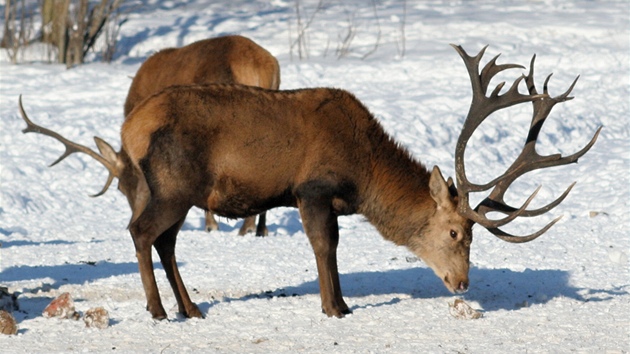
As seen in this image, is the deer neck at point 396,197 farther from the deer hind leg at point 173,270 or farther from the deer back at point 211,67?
the deer back at point 211,67

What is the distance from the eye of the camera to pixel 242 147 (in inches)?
307

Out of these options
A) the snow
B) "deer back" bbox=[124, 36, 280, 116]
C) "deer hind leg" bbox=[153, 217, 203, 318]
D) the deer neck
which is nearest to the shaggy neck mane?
the deer neck

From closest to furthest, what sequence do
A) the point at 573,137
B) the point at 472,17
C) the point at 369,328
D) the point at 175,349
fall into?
the point at 175,349, the point at 369,328, the point at 573,137, the point at 472,17

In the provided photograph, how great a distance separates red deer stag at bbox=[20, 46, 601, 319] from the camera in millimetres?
7598

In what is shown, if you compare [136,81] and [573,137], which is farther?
[573,137]

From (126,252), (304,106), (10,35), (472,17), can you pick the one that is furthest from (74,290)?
(472,17)

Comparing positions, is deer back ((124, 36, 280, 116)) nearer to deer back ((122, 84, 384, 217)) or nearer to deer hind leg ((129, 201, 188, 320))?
deer back ((122, 84, 384, 217))

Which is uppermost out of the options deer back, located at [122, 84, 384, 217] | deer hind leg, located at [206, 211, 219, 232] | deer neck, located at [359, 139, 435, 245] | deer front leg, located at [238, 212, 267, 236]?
deer back, located at [122, 84, 384, 217]

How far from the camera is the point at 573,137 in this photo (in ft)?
51.4

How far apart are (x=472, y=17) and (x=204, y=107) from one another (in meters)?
15.6

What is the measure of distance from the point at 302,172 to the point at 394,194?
2.46 feet

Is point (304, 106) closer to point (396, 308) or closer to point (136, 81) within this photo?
point (396, 308)

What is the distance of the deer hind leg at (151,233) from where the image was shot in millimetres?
7555

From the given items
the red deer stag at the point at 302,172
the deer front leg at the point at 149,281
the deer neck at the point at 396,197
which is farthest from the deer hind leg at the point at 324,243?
the deer front leg at the point at 149,281
